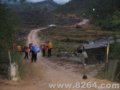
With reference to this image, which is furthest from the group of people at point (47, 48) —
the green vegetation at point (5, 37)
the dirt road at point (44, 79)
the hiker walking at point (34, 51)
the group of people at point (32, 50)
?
the green vegetation at point (5, 37)

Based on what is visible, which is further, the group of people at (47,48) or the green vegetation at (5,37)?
the group of people at (47,48)

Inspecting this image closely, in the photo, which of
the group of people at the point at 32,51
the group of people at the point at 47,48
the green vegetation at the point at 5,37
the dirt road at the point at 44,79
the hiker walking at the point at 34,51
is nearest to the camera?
the dirt road at the point at 44,79

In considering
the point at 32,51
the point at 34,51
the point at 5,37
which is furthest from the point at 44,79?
the point at 32,51

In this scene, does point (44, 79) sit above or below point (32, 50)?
below

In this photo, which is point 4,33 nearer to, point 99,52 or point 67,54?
point 99,52

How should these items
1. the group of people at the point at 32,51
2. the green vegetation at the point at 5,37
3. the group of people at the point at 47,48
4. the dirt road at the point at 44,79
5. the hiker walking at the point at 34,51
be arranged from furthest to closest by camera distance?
the group of people at the point at 47,48 < the group of people at the point at 32,51 < the hiker walking at the point at 34,51 < the green vegetation at the point at 5,37 < the dirt road at the point at 44,79

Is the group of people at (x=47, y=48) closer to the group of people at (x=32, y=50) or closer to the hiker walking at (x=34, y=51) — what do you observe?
the group of people at (x=32, y=50)

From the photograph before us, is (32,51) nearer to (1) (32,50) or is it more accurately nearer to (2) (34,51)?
(1) (32,50)

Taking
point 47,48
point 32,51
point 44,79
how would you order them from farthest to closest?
point 47,48 < point 32,51 < point 44,79

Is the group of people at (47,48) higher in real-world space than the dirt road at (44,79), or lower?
higher

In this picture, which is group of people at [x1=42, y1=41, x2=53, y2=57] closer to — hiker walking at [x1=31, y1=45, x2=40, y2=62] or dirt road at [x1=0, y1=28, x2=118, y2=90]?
hiker walking at [x1=31, y1=45, x2=40, y2=62]

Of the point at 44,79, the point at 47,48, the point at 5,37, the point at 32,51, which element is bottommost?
the point at 44,79

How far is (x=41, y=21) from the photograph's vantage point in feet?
261

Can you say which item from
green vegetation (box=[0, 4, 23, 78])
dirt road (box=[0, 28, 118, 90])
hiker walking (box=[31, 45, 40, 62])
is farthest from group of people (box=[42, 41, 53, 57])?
green vegetation (box=[0, 4, 23, 78])
